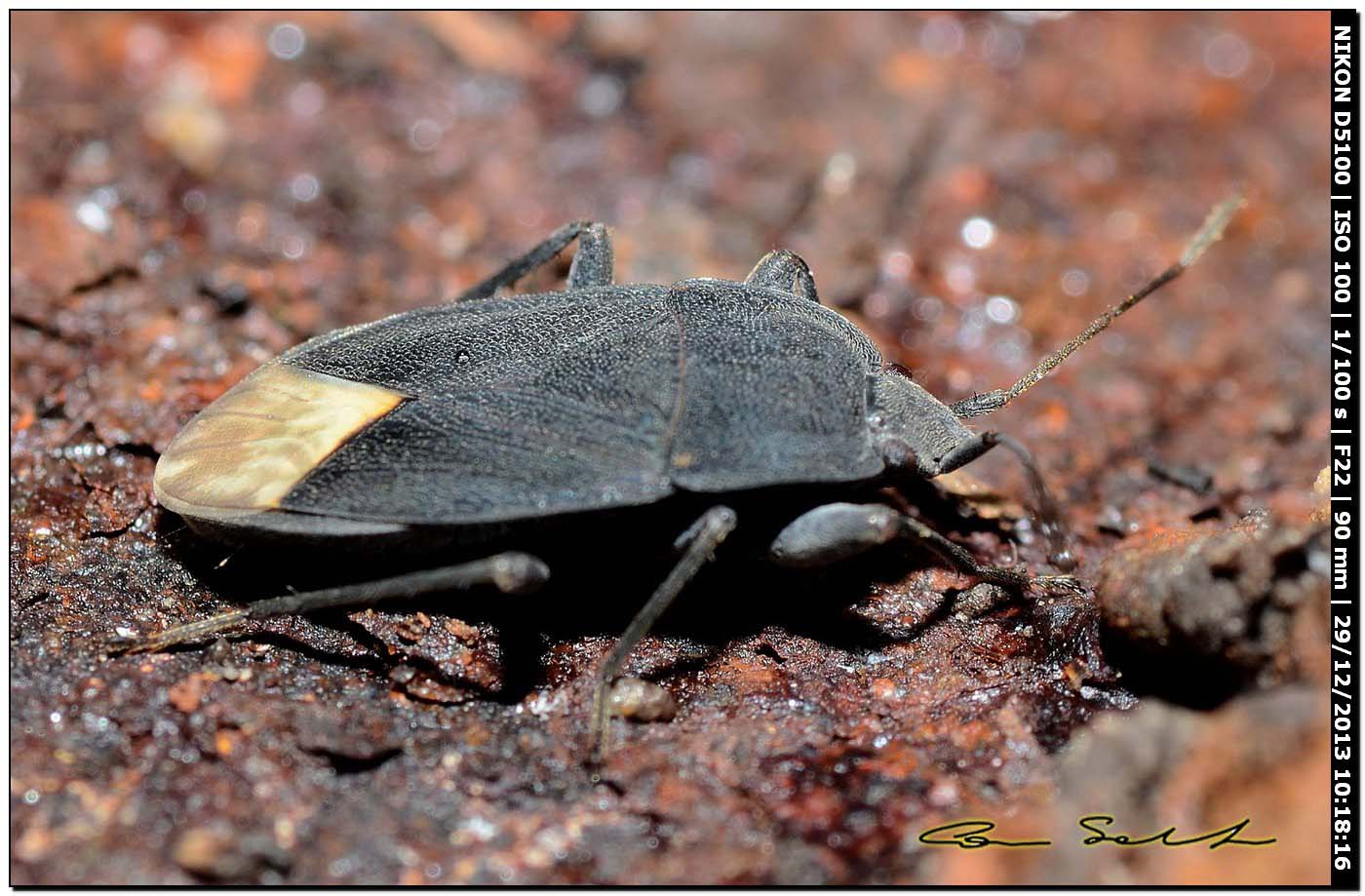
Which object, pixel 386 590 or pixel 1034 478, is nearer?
pixel 386 590

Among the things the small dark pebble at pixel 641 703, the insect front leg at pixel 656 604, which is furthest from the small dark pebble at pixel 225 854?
the small dark pebble at pixel 641 703

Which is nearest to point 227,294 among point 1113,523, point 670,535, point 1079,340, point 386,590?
point 386,590

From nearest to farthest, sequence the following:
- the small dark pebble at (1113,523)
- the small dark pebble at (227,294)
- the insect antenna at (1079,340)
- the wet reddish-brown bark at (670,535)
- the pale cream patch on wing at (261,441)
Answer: the wet reddish-brown bark at (670,535) < the pale cream patch on wing at (261,441) < the insect antenna at (1079,340) < the small dark pebble at (1113,523) < the small dark pebble at (227,294)

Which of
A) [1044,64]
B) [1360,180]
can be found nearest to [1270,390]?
[1360,180]

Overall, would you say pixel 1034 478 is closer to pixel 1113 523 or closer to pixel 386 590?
pixel 1113 523

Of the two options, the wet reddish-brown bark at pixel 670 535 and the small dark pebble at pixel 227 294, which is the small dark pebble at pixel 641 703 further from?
the small dark pebble at pixel 227 294

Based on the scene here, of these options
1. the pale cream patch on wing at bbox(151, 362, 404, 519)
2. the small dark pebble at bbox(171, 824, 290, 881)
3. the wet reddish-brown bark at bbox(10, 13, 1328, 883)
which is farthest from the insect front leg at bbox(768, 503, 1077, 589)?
the small dark pebble at bbox(171, 824, 290, 881)

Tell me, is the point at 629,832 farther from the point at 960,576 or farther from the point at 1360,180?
the point at 1360,180
